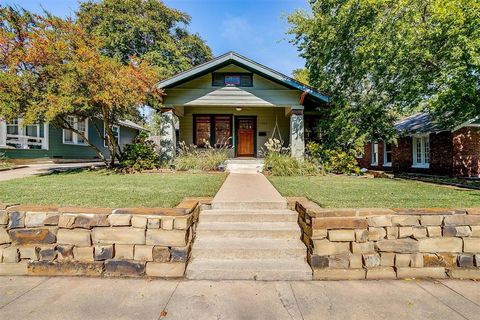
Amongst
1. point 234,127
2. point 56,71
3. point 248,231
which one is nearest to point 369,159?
point 234,127

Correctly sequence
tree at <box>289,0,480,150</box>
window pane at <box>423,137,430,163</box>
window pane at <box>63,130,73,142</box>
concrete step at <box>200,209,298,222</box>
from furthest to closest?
window pane at <box>63,130,73,142</box> → window pane at <box>423,137,430,163</box> → tree at <box>289,0,480,150</box> → concrete step at <box>200,209,298,222</box>

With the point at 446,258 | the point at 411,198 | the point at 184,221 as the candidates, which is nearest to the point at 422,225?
the point at 446,258

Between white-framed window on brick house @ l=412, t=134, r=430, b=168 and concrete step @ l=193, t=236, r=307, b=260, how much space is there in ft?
45.9

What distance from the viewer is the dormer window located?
10934mm

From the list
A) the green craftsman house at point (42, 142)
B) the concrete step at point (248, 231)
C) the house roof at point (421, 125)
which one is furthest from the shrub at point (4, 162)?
the house roof at point (421, 125)

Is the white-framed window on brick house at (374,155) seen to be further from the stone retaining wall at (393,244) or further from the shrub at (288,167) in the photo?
the stone retaining wall at (393,244)

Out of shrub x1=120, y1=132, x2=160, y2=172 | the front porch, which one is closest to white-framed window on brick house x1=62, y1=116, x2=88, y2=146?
the front porch

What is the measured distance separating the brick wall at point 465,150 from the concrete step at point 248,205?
12.4 m

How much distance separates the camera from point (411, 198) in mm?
4852

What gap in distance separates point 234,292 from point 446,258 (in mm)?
2627

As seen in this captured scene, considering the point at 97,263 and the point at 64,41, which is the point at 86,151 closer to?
the point at 64,41

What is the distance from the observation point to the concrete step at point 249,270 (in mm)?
2990

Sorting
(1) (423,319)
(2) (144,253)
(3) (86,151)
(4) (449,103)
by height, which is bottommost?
(1) (423,319)

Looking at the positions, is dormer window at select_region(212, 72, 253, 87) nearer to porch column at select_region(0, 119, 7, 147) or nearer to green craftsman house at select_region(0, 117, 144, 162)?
green craftsman house at select_region(0, 117, 144, 162)
